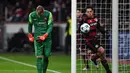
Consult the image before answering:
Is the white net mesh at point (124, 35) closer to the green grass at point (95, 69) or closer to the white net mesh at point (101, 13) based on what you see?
the green grass at point (95, 69)

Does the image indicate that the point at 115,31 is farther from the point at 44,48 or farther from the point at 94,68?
the point at 94,68

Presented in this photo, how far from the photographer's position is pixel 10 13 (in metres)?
34.5

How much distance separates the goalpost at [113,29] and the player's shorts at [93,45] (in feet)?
1.25

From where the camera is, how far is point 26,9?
114 feet

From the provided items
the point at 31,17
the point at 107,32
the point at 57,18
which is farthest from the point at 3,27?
the point at 31,17

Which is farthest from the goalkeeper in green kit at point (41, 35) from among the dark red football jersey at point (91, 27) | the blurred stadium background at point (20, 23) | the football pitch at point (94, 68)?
the blurred stadium background at point (20, 23)

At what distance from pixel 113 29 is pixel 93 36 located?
202 cm

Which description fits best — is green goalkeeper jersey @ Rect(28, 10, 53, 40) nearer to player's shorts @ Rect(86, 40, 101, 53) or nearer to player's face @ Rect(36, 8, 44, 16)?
player's face @ Rect(36, 8, 44, 16)

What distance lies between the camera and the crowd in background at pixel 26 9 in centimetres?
3428

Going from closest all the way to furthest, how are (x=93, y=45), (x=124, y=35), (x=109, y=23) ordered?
(x=93, y=45), (x=124, y=35), (x=109, y=23)

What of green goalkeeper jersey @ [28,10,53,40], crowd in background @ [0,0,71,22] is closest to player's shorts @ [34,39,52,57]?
green goalkeeper jersey @ [28,10,53,40]

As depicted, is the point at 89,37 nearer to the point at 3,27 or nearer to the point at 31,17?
the point at 31,17

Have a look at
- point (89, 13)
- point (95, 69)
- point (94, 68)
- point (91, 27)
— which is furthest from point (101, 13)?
point (94, 68)

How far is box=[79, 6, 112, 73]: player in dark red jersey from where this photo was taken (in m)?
17.6
